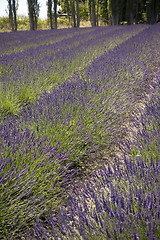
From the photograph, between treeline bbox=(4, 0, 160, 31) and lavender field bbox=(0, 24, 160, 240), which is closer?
lavender field bbox=(0, 24, 160, 240)

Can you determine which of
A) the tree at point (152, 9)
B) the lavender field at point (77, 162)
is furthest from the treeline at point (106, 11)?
the lavender field at point (77, 162)

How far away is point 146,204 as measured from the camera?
1.15 m

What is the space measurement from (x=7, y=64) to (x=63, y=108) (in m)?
2.82

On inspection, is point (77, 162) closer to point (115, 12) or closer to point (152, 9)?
point (115, 12)

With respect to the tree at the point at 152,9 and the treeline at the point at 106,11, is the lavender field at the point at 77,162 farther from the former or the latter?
the tree at the point at 152,9

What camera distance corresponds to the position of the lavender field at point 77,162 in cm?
119

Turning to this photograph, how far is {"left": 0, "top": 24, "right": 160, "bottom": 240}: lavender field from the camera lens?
3.89 feet

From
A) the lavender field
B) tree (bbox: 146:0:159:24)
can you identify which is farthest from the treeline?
the lavender field

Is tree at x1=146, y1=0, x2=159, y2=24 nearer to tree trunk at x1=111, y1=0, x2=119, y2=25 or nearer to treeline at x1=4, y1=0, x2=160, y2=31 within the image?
treeline at x1=4, y1=0, x2=160, y2=31

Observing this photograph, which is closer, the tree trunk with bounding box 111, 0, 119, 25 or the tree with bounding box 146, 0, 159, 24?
the tree trunk with bounding box 111, 0, 119, 25

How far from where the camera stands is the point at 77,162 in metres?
2.55

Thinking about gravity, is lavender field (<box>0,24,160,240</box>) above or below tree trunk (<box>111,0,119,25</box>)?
below

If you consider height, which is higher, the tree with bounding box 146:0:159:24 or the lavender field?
the tree with bounding box 146:0:159:24

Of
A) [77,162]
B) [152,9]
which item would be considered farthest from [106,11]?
[77,162]
